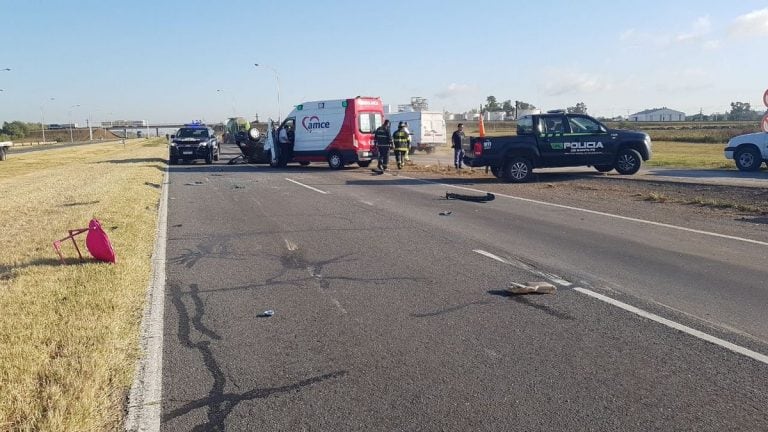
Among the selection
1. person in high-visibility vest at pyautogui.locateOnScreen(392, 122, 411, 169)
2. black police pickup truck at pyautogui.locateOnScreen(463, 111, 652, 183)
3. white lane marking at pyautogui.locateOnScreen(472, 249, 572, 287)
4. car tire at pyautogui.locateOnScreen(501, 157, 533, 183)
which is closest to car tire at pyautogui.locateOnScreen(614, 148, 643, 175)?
black police pickup truck at pyautogui.locateOnScreen(463, 111, 652, 183)

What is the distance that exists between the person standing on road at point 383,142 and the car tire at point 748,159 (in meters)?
12.1

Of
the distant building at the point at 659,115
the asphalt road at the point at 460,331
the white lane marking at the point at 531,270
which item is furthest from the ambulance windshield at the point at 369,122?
the distant building at the point at 659,115

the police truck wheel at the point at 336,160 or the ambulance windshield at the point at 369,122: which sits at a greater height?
the ambulance windshield at the point at 369,122

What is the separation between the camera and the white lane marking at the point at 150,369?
3955 mm

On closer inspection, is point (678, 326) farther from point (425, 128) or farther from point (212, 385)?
point (425, 128)

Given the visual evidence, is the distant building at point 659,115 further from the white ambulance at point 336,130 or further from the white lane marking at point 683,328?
the white lane marking at point 683,328

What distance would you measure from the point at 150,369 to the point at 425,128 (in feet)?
127

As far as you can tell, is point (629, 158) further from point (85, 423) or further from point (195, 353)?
point (85, 423)

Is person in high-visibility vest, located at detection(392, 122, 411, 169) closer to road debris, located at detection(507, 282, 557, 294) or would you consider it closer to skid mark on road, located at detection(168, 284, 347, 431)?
road debris, located at detection(507, 282, 557, 294)

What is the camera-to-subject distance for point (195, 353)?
5.12 metres

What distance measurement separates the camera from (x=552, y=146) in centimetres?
1969

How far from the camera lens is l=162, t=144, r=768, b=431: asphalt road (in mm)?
→ 4023

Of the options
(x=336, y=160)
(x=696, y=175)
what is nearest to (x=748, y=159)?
(x=696, y=175)

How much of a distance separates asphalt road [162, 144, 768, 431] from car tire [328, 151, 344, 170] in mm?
16493
